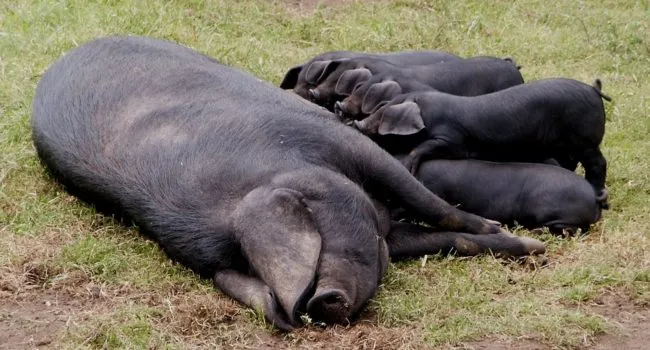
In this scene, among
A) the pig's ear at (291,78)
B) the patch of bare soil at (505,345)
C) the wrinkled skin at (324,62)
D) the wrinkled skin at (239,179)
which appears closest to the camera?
the patch of bare soil at (505,345)

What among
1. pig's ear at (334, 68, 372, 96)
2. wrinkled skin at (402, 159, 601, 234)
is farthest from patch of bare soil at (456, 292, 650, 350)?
pig's ear at (334, 68, 372, 96)

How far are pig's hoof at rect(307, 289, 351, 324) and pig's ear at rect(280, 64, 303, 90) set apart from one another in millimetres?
2686

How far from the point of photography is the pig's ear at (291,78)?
6976mm

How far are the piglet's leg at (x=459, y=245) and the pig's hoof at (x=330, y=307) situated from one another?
84cm

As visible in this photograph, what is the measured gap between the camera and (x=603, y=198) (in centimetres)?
584

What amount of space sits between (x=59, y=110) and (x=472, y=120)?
84.6 inches

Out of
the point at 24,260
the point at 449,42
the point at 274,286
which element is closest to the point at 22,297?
the point at 24,260

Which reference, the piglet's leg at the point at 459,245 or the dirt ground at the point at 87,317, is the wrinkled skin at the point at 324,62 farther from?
the dirt ground at the point at 87,317

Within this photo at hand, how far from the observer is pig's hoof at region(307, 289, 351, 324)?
445 centimetres

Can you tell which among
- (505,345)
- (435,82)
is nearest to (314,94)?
(435,82)

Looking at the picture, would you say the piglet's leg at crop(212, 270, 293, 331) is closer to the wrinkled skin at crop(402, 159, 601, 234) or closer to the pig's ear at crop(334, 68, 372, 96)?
the wrinkled skin at crop(402, 159, 601, 234)

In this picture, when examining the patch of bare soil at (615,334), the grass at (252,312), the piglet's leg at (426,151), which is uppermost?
the patch of bare soil at (615,334)

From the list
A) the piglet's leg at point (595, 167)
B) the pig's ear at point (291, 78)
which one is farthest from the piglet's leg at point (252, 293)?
the pig's ear at point (291, 78)

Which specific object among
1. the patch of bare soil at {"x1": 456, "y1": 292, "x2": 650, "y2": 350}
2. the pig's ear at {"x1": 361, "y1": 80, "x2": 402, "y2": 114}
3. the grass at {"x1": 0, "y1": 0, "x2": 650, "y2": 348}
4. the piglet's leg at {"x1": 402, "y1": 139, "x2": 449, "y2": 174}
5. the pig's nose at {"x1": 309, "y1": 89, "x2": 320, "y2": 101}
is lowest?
the grass at {"x1": 0, "y1": 0, "x2": 650, "y2": 348}
